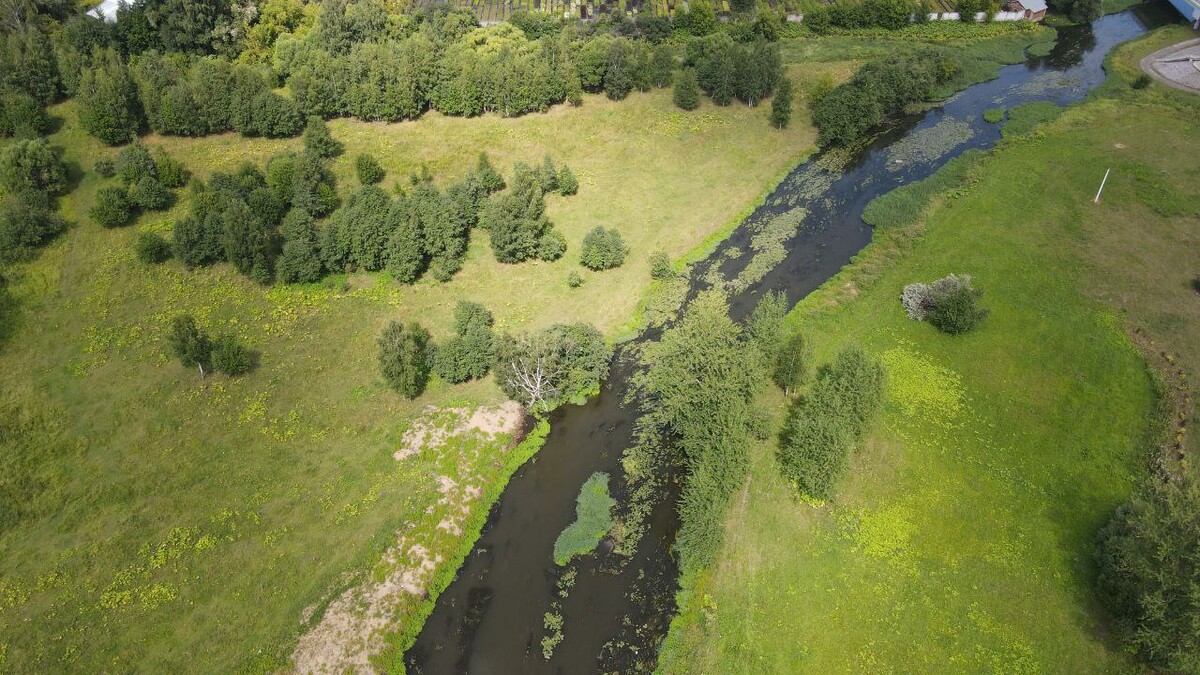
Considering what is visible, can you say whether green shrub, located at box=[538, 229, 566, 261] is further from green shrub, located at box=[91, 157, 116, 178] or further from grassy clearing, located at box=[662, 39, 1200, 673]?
green shrub, located at box=[91, 157, 116, 178]

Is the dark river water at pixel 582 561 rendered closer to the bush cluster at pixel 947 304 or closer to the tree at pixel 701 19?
the bush cluster at pixel 947 304

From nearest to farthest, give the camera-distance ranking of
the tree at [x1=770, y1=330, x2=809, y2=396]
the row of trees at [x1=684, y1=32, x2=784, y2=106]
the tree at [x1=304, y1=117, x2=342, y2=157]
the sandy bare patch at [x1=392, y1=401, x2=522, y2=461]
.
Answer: the sandy bare patch at [x1=392, y1=401, x2=522, y2=461] < the tree at [x1=770, y1=330, x2=809, y2=396] < the tree at [x1=304, y1=117, x2=342, y2=157] < the row of trees at [x1=684, y1=32, x2=784, y2=106]

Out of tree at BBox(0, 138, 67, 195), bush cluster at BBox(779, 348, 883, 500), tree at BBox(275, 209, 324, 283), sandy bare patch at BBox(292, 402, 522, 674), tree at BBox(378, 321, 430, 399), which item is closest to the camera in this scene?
sandy bare patch at BBox(292, 402, 522, 674)

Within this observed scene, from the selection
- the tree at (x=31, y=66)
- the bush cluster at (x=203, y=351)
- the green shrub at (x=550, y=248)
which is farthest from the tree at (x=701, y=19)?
the bush cluster at (x=203, y=351)

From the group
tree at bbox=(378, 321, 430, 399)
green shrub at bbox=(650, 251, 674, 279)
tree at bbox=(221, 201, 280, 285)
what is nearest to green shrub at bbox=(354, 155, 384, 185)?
tree at bbox=(221, 201, 280, 285)

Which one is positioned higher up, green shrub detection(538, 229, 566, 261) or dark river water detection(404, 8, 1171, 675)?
green shrub detection(538, 229, 566, 261)

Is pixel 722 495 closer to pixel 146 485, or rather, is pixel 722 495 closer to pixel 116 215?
pixel 146 485

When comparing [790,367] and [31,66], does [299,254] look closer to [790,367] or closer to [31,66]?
[790,367]

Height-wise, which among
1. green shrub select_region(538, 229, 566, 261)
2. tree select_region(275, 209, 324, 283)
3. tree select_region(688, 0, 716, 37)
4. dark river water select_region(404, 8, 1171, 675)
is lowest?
dark river water select_region(404, 8, 1171, 675)
